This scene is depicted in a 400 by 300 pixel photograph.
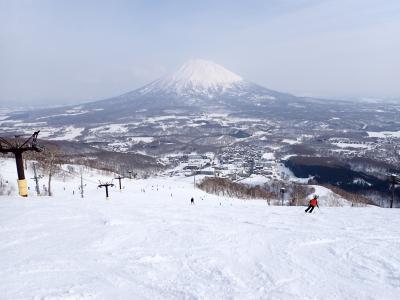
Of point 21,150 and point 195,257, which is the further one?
point 21,150

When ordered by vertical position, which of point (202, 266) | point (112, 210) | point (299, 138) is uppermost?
point (202, 266)

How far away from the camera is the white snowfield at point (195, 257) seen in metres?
8.99

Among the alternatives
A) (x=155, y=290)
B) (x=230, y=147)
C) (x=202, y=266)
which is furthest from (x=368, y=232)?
(x=230, y=147)

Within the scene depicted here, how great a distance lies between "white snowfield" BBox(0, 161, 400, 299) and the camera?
8992 mm

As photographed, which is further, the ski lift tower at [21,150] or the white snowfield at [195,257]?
the ski lift tower at [21,150]

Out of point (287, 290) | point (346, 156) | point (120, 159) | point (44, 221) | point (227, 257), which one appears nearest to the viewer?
point (287, 290)

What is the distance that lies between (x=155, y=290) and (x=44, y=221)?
29.5ft

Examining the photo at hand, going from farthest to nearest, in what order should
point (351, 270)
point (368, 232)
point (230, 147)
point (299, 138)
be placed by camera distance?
point (299, 138) < point (230, 147) < point (368, 232) < point (351, 270)

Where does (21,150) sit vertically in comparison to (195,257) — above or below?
above

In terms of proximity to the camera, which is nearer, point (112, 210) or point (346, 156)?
point (112, 210)

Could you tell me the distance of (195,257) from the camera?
11367 mm

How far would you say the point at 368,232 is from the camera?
14.5 m

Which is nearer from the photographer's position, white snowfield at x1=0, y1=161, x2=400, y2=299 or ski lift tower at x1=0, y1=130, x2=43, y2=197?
white snowfield at x1=0, y1=161, x2=400, y2=299

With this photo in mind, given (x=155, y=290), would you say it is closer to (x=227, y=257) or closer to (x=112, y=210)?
(x=227, y=257)
